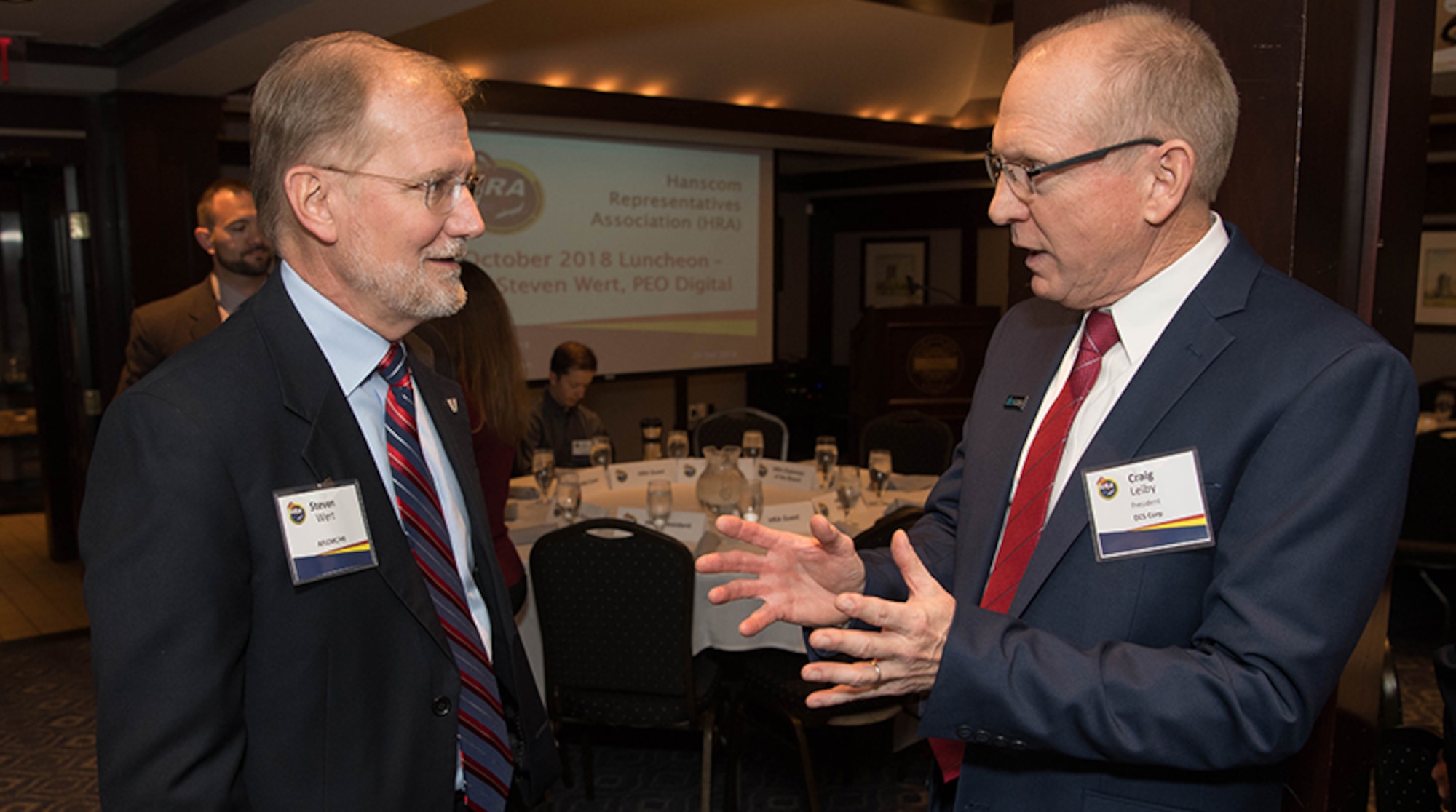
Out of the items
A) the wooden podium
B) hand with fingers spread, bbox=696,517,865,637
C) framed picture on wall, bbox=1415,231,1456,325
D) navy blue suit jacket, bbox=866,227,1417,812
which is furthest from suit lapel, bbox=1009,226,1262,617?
framed picture on wall, bbox=1415,231,1456,325

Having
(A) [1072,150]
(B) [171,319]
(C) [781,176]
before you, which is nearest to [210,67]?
(B) [171,319]

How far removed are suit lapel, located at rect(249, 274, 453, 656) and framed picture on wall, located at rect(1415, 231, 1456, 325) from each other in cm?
936

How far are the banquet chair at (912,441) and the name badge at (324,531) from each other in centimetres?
428

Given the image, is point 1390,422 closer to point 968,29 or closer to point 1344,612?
point 1344,612

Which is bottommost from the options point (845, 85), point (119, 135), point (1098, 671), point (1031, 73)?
point (1098, 671)

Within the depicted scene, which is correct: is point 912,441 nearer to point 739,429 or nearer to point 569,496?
point 739,429

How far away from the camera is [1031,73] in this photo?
4.33ft

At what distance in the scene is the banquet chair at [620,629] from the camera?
10.2 feet

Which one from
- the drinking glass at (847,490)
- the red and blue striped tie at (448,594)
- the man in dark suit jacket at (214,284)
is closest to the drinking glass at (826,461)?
the drinking glass at (847,490)

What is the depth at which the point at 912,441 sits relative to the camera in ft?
17.8

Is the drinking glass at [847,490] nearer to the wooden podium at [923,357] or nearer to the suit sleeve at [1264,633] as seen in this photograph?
the suit sleeve at [1264,633]

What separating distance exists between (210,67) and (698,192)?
4157 millimetres

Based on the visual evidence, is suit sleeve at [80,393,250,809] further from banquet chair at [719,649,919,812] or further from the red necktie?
banquet chair at [719,649,919,812]

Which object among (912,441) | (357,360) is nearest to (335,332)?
(357,360)
